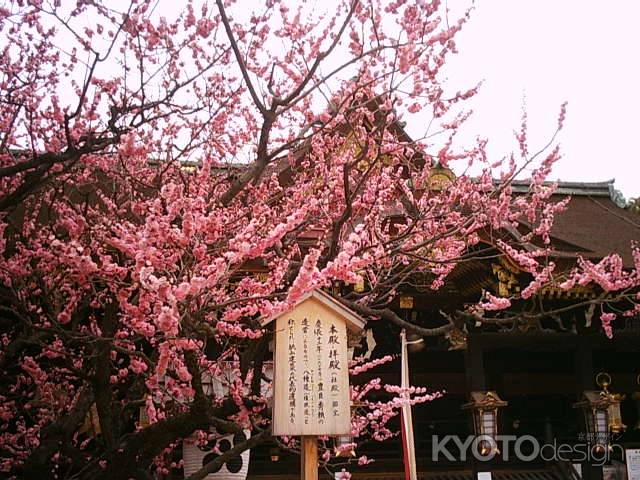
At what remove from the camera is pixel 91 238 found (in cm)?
667

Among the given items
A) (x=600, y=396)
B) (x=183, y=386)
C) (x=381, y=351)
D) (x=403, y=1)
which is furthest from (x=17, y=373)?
(x=600, y=396)

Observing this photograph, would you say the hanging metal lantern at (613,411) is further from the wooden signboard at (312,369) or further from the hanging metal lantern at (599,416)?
the wooden signboard at (312,369)

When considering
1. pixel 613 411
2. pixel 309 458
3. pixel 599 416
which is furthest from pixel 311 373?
pixel 613 411

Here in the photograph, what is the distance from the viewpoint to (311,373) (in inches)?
196

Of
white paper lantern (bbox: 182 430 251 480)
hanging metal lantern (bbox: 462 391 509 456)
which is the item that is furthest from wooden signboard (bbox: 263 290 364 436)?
hanging metal lantern (bbox: 462 391 509 456)

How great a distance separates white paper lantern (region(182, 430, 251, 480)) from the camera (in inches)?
313

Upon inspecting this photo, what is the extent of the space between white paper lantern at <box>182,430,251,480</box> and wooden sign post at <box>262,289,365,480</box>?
10.7 ft

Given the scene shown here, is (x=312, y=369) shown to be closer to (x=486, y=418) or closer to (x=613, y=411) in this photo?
(x=486, y=418)

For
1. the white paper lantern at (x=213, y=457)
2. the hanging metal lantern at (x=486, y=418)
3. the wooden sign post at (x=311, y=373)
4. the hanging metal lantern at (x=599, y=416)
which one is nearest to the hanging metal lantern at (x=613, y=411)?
the hanging metal lantern at (x=599, y=416)

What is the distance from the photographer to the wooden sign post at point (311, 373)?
15.8 ft

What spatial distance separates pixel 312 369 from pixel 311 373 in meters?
0.03

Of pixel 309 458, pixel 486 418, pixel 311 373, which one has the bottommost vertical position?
pixel 309 458

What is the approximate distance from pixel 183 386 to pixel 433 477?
3.98 m

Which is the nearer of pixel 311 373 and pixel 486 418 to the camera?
pixel 311 373
